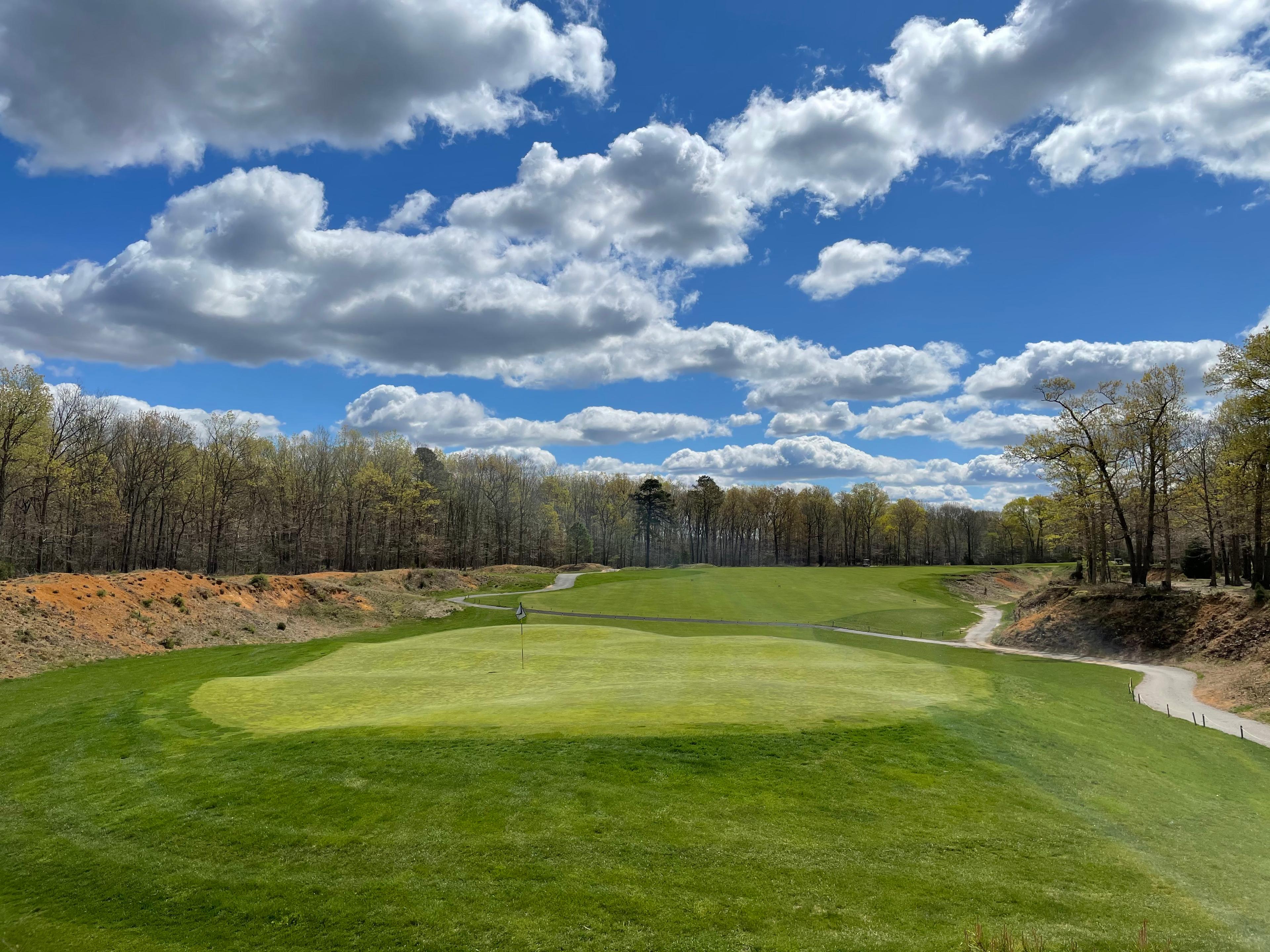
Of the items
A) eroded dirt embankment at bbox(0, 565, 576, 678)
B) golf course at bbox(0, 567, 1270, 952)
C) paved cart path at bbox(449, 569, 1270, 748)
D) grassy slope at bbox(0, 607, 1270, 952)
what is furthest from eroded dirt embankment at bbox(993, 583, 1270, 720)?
eroded dirt embankment at bbox(0, 565, 576, 678)

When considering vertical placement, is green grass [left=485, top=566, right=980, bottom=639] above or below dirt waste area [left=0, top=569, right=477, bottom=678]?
below

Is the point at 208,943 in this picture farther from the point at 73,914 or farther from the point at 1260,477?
the point at 1260,477

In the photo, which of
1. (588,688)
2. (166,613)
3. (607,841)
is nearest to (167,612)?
(166,613)

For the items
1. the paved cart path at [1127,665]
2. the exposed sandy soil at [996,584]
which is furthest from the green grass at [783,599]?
the exposed sandy soil at [996,584]

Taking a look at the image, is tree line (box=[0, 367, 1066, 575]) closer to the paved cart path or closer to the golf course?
the paved cart path

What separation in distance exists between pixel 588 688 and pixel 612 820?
867 cm

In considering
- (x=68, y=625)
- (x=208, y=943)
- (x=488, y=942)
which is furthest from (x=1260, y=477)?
(x=68, y=625)

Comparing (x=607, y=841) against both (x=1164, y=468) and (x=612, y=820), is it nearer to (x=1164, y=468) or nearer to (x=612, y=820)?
(x=612, y=820)

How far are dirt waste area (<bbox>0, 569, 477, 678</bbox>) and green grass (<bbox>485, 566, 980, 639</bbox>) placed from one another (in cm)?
1245

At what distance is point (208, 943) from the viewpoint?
6.39 meters

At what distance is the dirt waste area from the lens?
81.1 ft

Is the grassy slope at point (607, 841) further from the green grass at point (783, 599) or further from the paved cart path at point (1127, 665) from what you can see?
the green grass at point (783, 599)

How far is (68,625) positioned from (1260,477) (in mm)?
56483

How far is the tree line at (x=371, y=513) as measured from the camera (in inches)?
2154
